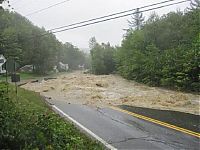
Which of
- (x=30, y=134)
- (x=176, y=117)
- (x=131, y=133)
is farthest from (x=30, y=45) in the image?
(x=30, y=134)

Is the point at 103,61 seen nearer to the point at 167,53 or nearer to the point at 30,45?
the point at 30,45

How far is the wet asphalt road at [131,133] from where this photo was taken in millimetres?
10141

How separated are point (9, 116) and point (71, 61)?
137 m

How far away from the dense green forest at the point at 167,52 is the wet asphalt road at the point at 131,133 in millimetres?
13758

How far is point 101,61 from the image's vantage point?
6581 centimetres

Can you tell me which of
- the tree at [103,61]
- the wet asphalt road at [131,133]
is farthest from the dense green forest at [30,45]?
the wet asphalt road at [131,133]

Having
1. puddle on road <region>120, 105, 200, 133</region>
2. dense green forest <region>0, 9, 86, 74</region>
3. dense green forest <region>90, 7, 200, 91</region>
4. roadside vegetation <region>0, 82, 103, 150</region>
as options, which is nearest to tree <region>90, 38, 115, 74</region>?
dense green forest <region>0, 9, 86, 74</region>

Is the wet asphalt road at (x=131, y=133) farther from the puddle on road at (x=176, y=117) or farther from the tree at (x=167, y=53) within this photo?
the tree at (x=167, y=53)

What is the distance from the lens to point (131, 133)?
38.9ft

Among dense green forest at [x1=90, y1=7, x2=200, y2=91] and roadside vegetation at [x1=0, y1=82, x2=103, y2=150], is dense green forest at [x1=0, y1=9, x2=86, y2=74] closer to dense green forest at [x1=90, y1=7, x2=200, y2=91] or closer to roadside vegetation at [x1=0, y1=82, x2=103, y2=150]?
dense green forest at [x1=90, y1=7, x2=200, y2=91]

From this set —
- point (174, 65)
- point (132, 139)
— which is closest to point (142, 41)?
point (174, 65)

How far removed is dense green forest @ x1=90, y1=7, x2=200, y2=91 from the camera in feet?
94.6

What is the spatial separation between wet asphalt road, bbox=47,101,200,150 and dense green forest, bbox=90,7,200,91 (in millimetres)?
13758

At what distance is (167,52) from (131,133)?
2291cm
